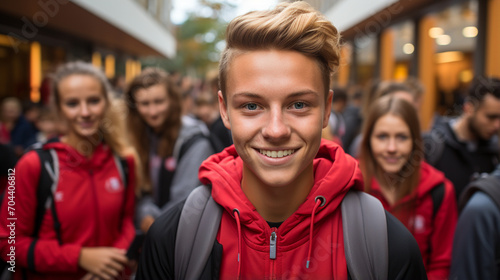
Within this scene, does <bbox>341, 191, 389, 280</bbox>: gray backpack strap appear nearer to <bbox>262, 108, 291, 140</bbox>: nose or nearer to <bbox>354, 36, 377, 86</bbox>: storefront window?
<bbox>262, 108, 291, 140</bbox>: nose

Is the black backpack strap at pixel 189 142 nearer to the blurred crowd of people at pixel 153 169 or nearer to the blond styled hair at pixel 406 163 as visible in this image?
the blurred crowd of people at pixel 153 169

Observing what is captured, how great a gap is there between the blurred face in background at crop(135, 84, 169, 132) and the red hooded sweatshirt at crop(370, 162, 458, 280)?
6.95 feet

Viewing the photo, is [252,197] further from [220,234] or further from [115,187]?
[115,187]

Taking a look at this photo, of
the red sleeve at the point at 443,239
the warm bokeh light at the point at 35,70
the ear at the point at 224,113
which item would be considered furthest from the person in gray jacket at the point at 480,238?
the warm bokeh light at the point at 35,70

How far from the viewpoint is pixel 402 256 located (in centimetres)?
163

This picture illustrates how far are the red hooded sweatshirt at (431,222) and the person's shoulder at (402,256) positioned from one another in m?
1.21

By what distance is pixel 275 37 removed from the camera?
1.66m

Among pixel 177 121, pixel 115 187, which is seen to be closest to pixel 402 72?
pixel 177 121

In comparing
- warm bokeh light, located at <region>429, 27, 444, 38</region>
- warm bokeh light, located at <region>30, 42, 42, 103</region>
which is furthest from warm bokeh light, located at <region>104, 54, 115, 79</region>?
warm bokeh light, located at <region>429, 27, 444, 38</region>

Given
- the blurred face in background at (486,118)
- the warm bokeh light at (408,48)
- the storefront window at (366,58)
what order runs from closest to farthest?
the blurred face in background at (486,118) → the warm bokeh light at (408,48) → the storefront window at (366,58)

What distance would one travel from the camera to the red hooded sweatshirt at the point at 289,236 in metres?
1.71

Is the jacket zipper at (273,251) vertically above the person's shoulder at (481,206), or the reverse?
the person's shoulder at (481,206)

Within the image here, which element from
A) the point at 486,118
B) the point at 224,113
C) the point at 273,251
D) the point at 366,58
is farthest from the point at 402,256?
the point at 366,58

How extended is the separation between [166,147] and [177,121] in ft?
0.92
